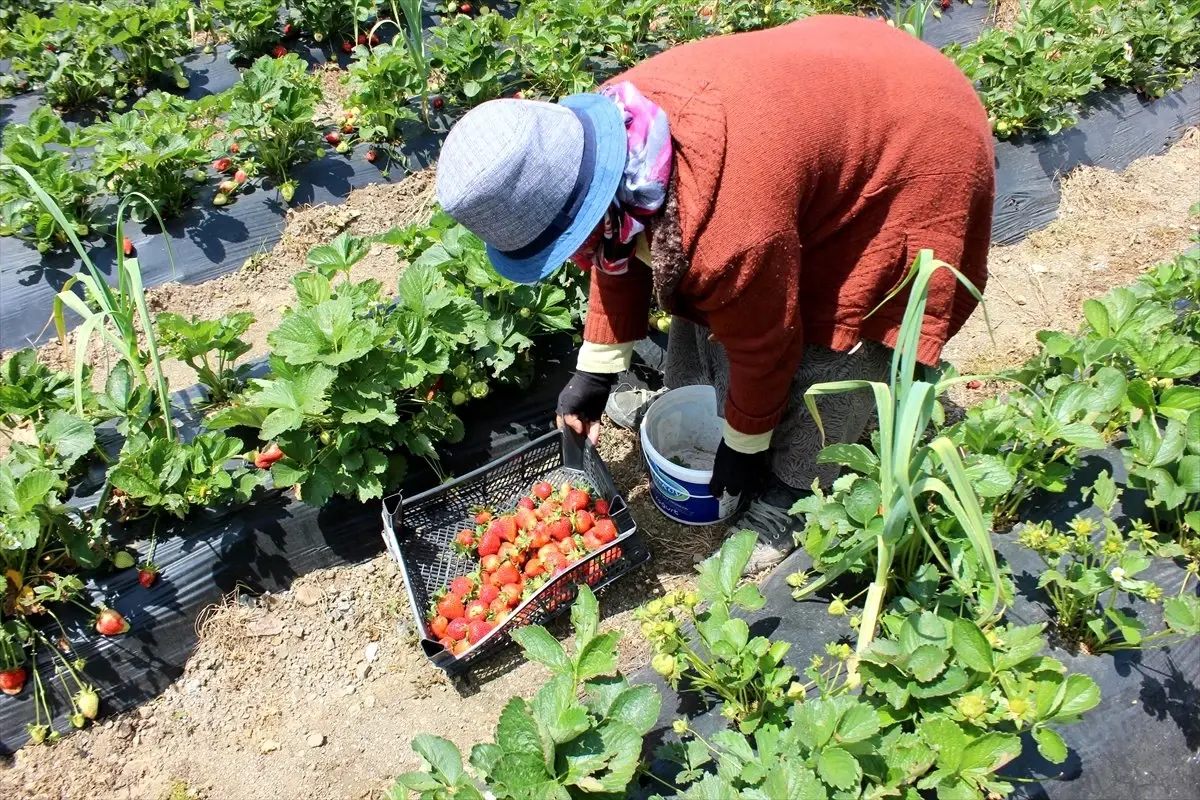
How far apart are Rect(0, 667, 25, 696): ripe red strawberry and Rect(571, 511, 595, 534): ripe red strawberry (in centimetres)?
152

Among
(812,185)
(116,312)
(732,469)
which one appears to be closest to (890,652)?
(732,469)

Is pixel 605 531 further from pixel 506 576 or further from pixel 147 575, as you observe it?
pixel 147 575

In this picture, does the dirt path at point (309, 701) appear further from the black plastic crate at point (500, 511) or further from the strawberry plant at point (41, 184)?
the strawberry plant at point (41, 184)

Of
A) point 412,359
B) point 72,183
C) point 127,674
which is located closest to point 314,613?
point 127,674

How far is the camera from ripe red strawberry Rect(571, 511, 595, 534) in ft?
7.69

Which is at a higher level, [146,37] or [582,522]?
[146,37]

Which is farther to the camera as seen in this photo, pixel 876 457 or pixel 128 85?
pixel 128 85

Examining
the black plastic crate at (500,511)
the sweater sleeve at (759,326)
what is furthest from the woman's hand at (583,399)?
the sweater sleeve at (759,326)

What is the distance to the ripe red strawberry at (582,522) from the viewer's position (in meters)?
2.34

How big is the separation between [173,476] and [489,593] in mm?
914

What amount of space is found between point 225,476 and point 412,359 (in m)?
0.61

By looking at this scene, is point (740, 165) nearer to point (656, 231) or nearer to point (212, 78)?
point (656, 231)

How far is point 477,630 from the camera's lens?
86.9 inches

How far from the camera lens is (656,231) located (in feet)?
5.23
